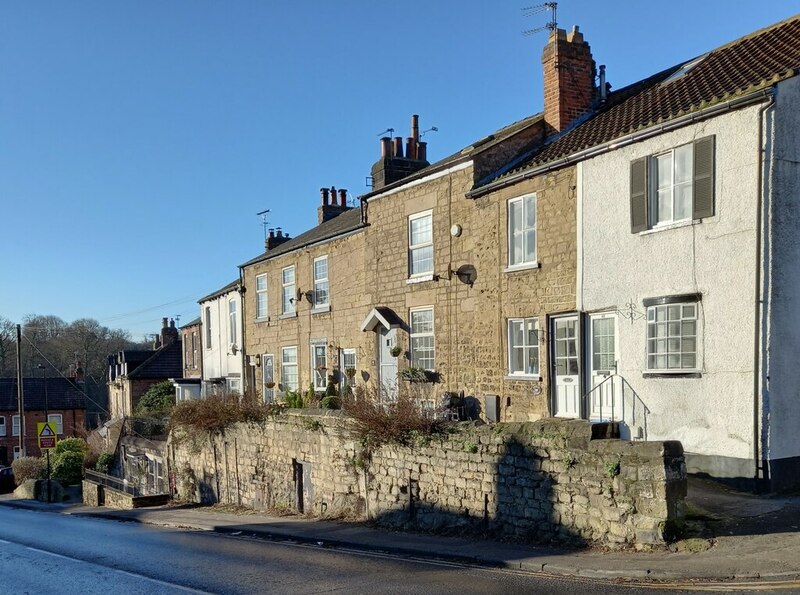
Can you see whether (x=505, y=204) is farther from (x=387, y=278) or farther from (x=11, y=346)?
(x=11, y=346)

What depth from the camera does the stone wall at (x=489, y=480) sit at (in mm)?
9680

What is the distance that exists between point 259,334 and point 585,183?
1703 cm

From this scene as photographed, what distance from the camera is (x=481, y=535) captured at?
1220 centimetres

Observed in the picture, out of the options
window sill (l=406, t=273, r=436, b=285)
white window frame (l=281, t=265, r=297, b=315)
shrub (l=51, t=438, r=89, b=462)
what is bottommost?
shrub (l=51, t=438, r=89, b=462)

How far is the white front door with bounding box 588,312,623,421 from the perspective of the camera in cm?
1369

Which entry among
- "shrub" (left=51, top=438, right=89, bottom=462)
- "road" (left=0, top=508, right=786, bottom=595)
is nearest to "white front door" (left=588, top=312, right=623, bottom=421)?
"road" (left=0, top=508, right=786, bottom=595)

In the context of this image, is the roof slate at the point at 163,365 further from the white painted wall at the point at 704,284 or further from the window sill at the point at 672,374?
the window sill at the point at 672,374

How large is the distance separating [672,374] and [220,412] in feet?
47.1

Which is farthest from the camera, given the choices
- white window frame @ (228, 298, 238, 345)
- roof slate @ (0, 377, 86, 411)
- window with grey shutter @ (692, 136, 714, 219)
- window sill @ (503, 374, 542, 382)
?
roof slate @ (0, 377, 86, 411)

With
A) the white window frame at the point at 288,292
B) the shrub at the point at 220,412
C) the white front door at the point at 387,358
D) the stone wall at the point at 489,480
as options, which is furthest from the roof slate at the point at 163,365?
the white front door at the point at 387,358

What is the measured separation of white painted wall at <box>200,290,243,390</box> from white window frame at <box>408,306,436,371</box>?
12.5 metres

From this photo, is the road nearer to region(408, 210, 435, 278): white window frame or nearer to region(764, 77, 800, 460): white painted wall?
region(764, 77, 800, 460): white painted wall

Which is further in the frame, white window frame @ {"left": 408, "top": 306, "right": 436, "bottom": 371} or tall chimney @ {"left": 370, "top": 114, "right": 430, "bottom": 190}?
tall chimney @ {"left": 370, "top": 114, "right": 430, "bottom": 190}

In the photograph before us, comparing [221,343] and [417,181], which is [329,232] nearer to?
[417,181]
